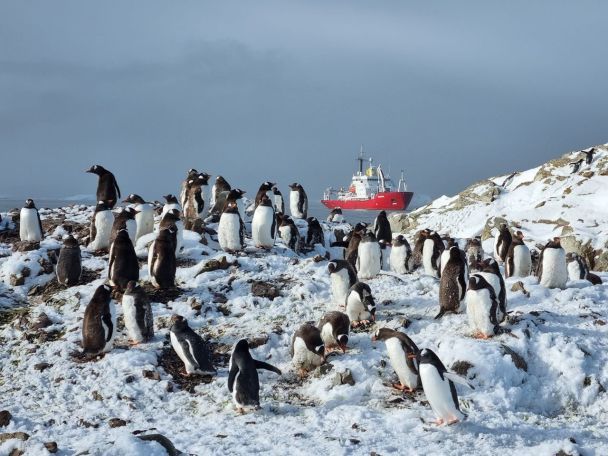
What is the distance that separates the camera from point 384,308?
11484mm

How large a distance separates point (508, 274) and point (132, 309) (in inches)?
387

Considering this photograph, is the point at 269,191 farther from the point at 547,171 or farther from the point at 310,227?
the point at 547,171

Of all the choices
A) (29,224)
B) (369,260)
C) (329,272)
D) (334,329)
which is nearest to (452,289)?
(334,329)

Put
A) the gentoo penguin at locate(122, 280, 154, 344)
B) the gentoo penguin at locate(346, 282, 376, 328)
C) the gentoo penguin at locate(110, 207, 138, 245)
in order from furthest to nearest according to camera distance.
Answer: the gentoo penguin at locate(110, 207, 138, 245) < the gentoo penguin at locate(346, 282, 376, 328) < the gentoo penguin at locate(122, 280, 154, 344)

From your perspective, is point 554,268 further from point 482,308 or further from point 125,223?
point 125,223

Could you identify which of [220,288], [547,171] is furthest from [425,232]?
[547,171]

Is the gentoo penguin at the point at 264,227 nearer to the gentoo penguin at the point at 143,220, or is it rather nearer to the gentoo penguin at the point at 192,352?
the gentoo penguin at the point at 143,220

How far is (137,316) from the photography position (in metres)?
10.1

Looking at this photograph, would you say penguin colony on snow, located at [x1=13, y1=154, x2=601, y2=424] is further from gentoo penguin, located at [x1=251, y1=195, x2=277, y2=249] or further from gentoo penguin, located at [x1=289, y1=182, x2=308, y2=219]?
gentoo penguin, located at [x1=289, y1=182, x2=308, y2=219]

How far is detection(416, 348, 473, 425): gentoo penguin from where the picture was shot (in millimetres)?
7398

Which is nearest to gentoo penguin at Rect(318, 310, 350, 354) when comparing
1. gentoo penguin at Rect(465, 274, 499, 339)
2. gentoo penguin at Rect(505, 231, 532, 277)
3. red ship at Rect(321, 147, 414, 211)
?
gentoo penguin at Rect(465, 274, 499, 339)

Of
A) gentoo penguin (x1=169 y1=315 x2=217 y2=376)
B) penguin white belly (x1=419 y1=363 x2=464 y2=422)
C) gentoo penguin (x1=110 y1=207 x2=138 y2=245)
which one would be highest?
gentoo penguin (x1=110 y1=207 x2=138 y2=245)

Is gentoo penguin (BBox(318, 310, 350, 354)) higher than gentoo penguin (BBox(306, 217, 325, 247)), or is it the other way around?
gentoo penguin (BBox(306, 217, 325, 247))

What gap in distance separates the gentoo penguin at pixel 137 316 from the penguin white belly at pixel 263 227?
5644mm
